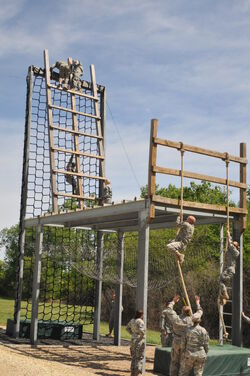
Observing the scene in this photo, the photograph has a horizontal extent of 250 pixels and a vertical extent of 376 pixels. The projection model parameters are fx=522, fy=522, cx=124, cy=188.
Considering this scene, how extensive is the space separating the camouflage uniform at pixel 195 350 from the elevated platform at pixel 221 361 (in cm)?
92

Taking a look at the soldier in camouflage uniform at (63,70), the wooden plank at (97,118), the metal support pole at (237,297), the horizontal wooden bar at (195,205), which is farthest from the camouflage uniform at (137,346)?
the soldier in camouflage uniform at (63,70)

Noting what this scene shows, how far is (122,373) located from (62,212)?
15.2 ft

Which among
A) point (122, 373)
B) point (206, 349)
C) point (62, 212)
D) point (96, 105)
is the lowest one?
point (122, 373)

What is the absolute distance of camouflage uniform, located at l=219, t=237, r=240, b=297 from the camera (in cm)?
1114

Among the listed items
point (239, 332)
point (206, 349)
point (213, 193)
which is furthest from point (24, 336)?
point (213, 193)

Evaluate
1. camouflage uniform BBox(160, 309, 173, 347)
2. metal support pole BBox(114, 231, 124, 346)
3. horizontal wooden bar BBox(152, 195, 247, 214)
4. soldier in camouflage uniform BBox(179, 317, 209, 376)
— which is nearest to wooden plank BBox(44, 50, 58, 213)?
metal support pole BBox(114, 231, 124, 346)

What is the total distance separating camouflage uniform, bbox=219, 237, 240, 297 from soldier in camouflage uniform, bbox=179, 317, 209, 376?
2.40m

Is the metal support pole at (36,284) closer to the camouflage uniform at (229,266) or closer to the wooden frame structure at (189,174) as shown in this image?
the wooden frame structure at (189,174)

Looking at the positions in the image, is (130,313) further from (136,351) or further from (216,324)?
(136,351)

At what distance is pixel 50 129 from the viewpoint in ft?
53.9

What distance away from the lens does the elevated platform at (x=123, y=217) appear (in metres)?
10.9

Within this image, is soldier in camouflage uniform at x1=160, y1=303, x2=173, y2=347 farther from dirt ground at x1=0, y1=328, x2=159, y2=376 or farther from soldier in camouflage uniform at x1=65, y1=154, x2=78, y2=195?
soldier in camouflage uniform at x1=65, y1=154, x2=78, y2=195

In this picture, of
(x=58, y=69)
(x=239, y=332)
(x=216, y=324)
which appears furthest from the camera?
(x=216, y=324)

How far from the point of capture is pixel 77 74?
57.7ft
